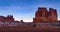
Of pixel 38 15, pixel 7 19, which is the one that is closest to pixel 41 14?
pixel 38 15

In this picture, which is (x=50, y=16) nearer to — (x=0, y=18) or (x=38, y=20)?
(x=38, y=20)

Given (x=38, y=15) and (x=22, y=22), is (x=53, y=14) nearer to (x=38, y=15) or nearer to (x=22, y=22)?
(x=38, y=15)

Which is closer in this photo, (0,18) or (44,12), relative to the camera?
(0,18)

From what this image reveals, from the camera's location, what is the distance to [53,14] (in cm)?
6944

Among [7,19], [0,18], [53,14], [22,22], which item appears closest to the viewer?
[22,22]

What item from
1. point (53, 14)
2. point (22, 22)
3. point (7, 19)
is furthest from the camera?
point (53, 14)

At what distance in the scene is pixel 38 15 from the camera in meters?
70.3

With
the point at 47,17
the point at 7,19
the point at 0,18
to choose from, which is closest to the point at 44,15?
the point at 47,17

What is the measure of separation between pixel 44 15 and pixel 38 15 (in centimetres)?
316

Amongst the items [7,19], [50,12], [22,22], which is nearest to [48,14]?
[50,12]

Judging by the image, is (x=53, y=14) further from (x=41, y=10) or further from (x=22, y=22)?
(x=22, y=22)

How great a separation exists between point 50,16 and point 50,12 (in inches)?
107

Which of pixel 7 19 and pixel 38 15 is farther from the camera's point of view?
Answer: pixel 38 15

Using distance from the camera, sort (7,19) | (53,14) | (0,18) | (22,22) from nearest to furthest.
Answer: (22,22), (0,18), (7,19), (53,14)
